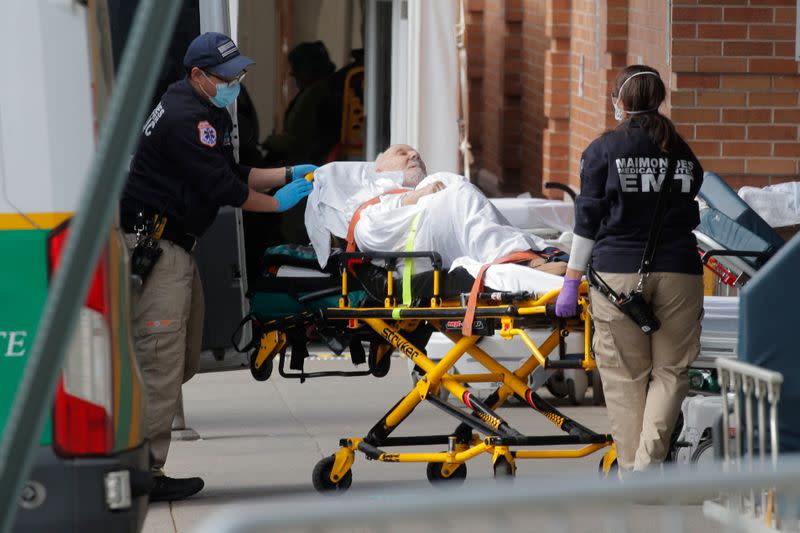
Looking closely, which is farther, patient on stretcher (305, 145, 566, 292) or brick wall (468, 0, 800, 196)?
brick wall (468, 0, 800, 196)

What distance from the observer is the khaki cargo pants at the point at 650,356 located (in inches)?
228

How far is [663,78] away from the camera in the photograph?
30.7 feet

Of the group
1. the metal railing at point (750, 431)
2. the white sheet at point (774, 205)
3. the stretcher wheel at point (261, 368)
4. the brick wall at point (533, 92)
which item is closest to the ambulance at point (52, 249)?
the metal railing at point (750, 431)

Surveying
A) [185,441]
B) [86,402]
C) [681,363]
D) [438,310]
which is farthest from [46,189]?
[185,441]

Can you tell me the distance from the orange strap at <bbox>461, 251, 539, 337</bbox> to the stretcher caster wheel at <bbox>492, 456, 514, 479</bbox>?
53 centimetres

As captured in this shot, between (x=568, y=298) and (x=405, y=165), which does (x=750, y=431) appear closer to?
(x=568, y=298)

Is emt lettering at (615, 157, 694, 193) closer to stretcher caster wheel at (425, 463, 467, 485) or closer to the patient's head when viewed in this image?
stretcher caster wheel at (425, 463, 467, 485)

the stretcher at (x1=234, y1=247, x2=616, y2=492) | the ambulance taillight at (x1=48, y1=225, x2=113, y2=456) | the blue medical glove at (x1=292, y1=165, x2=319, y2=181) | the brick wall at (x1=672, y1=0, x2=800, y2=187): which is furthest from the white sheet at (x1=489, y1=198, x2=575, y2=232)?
the ambulance taillight at (x1=48, y1=225, x2=113, y2=456)

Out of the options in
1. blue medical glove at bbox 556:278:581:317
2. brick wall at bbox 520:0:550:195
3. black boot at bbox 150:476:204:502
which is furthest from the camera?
brick wall at bbox 520:0:550:195

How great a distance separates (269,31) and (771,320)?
996cm

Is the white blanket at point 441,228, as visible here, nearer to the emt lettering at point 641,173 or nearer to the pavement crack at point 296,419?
the emt lettering at point 641,173

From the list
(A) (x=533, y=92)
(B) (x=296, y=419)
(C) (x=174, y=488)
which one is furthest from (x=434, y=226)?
(A) (x=533, y=92)

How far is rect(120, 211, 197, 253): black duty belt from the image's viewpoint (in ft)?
20.3

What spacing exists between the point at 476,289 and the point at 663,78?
3754 millimetres
